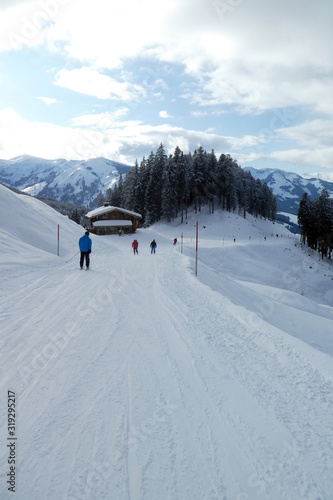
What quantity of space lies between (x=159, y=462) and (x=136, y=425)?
1.86ft

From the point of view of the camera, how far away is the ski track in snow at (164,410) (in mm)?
2572

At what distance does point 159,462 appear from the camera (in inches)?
109

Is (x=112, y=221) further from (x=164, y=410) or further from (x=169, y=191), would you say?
(x=164, y=410)

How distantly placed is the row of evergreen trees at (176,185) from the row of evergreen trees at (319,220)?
18046mm

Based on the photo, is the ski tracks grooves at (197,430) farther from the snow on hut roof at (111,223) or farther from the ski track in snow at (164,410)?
the snow on hut roof at (111,223)

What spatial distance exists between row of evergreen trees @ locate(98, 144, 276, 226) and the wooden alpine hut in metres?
8.86

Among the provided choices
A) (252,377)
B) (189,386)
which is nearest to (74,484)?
(189,386)

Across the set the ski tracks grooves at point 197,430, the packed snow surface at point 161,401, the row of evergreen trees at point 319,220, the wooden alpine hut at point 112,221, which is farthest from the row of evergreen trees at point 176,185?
the ski tracks grooves at point 197,430

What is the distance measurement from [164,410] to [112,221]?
190ft

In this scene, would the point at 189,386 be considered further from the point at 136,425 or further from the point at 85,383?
the point at 85,383

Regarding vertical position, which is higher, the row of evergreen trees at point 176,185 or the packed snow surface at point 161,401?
the row of evergreen trees at point 176,185

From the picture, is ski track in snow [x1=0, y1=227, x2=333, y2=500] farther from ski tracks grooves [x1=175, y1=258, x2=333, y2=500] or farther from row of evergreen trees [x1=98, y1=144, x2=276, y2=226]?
row of evergreen trees [x1=98, y1=144, x2=276, y2=226]

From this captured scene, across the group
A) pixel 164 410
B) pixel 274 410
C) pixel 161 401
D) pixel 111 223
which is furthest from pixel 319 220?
pixel 164 410

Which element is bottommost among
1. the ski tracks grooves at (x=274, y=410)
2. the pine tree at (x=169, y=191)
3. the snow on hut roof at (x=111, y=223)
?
the ski tracks grooves at (x=274, y=410)
